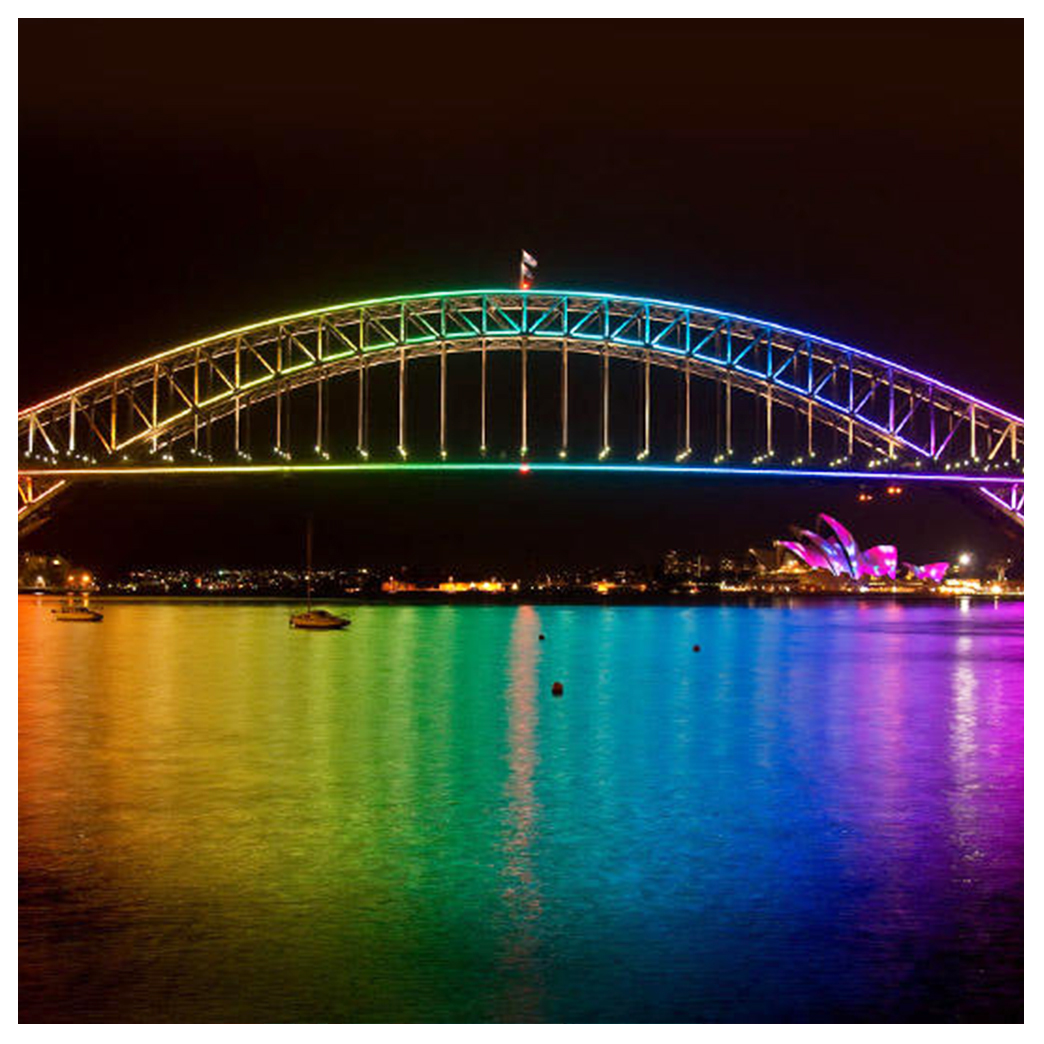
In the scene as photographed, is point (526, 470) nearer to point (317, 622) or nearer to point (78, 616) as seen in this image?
point (317, 622)

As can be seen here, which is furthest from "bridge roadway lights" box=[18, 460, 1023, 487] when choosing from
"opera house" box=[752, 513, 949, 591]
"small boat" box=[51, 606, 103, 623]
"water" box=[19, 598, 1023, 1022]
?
"opera house" box=[752, 513, 949, 591]

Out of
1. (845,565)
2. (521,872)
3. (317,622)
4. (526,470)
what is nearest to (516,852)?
(521,872)

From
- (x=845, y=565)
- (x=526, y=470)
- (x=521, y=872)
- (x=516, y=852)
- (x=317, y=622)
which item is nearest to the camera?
(x=521, y=872)

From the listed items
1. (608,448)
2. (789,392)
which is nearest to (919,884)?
(608,448)

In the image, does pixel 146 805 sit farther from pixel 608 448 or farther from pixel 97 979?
pixel 608 448

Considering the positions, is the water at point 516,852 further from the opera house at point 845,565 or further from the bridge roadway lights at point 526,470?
the opera house at point 845,565

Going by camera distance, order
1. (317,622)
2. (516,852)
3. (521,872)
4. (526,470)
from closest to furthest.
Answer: (521,872) → (516,852) → (317,622) → (526,470)

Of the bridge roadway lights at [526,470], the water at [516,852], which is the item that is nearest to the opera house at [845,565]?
the bridge roadway lights at [526,470]

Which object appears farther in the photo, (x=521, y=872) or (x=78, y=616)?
(x=78, y=616)

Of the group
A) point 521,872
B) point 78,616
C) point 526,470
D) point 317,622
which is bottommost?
point 78,616
